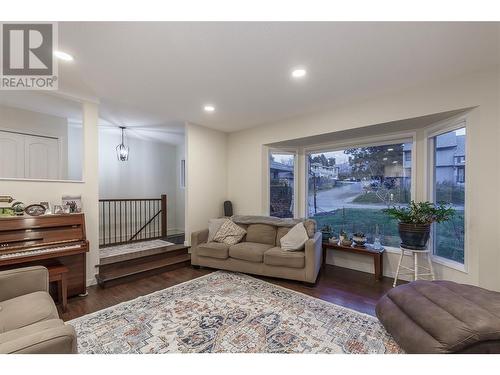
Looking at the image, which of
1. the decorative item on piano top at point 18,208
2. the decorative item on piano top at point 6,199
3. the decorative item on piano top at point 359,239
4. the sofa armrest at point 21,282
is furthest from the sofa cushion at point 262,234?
the decorative item on piano top at point 6,199

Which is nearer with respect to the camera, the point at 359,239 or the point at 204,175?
the point at 359,239

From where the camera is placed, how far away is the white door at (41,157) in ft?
12.3

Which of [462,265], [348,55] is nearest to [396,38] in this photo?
[348,55]

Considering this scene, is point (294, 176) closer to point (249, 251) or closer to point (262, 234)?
point (262, 234)

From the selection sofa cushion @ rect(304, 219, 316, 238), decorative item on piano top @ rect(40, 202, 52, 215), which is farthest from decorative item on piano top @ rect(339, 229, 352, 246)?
decorative item on piano top @ rect(40, 202, 52, 215)

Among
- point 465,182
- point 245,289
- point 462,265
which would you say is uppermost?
point 465,182

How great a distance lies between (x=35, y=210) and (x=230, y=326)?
2.57m

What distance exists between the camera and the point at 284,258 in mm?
3127

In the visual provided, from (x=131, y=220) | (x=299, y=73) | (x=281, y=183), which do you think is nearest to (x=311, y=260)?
(x=281, y=183)

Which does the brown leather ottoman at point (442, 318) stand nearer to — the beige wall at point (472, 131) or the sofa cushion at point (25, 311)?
the beige wall at point (472, 131)

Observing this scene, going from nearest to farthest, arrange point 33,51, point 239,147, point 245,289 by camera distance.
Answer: point 33,51 < point 245,289 < point 239,147

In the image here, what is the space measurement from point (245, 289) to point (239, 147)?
2.89 m
